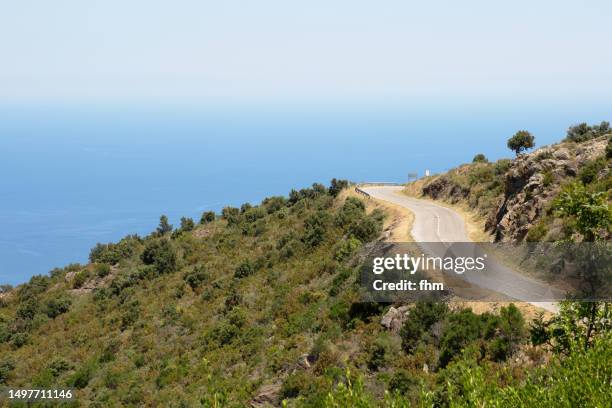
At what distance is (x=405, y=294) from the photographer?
22.1 metres

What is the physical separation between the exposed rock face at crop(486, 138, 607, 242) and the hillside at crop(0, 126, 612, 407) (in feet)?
0.42

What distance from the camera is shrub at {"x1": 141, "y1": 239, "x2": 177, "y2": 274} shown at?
4434cm

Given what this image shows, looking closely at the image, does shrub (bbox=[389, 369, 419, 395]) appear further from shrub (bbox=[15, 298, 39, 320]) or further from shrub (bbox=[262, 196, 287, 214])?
shrub (bbox=[262, 196, 287, 214])

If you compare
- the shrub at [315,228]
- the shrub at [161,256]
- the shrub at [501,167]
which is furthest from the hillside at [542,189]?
the shrub at [161,256]

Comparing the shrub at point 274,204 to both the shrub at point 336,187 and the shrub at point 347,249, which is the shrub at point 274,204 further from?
the shrub at point 347,249

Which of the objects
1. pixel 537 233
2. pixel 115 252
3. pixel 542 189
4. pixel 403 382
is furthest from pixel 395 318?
pixel 115 252

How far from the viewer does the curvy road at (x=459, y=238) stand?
2095 centimetres

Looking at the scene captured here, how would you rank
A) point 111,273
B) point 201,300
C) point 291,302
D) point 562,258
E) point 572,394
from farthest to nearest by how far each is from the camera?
point 111,273 → point 201,300 → point 291,302 → point 562,258 → point 572,394

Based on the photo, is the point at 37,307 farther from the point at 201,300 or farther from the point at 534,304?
the point at 534,304

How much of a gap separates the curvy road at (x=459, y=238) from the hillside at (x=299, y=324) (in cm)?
168

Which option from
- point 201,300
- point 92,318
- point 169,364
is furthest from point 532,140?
point 92,318

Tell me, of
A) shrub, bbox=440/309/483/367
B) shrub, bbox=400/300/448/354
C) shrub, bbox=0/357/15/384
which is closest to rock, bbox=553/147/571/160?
shrub, bbox=400/300/448/354

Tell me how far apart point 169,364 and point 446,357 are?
14.8 meters

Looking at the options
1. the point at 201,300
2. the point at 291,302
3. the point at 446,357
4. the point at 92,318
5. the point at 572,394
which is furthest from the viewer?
the point at 92,318
